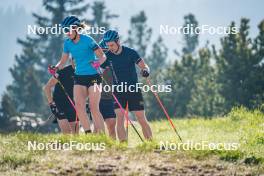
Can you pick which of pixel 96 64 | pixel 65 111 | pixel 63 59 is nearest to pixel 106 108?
pixel 65 111

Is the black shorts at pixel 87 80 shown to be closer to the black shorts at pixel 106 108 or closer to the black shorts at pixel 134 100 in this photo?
the black shorts at pixel 134 100

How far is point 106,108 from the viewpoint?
1369 cm

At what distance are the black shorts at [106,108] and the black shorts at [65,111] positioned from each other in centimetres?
70

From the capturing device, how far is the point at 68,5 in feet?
339

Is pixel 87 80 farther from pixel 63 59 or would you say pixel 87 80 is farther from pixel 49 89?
pixel 49 89

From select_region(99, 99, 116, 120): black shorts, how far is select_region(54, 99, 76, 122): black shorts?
704 millimetres

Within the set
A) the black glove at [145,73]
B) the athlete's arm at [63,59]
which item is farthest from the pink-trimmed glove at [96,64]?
the black glove at [145,73]

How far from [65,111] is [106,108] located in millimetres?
995

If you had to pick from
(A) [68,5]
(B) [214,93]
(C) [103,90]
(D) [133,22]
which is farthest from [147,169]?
(D) [133,22]

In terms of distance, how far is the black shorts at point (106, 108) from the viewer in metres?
13.7

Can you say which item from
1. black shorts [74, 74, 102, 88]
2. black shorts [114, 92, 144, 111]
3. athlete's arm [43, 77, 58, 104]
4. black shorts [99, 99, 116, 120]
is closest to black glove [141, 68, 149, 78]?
black shorts [114, 92, 144, 111]

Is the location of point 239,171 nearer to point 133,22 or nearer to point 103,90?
point 103,90

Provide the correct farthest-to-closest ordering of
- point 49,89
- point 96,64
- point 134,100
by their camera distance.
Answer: point 49,89
point 134,100
point 96,64

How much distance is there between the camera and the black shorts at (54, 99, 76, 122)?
13570 mm
